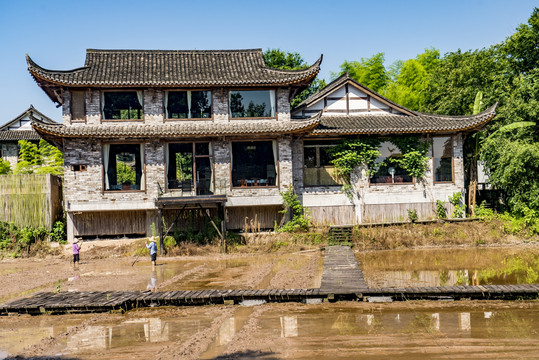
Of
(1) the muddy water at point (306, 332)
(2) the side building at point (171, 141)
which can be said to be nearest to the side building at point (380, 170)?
(2) the side building at point (171, 141)

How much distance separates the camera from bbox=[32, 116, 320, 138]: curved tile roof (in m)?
20.1

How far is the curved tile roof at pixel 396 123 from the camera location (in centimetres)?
2184

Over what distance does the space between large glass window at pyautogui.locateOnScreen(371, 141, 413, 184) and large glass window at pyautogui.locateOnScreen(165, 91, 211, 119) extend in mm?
8756

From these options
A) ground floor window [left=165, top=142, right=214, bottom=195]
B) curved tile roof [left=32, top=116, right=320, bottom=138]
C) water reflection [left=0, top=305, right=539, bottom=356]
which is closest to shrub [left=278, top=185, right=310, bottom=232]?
curved tile roof [left=32, top=116, right=320, bottom=138]

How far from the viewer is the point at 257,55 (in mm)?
23625

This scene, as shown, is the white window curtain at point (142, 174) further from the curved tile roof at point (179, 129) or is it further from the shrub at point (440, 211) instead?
the shrub at point (440, 211)

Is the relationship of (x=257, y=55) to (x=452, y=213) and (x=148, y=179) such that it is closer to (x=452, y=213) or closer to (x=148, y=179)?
(x=148, y=179)

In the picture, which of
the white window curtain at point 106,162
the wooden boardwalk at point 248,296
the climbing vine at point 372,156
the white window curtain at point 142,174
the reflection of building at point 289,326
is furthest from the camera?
the climbing vine at point 372,156

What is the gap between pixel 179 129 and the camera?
20.9 metres

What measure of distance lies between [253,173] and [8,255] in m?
11.3

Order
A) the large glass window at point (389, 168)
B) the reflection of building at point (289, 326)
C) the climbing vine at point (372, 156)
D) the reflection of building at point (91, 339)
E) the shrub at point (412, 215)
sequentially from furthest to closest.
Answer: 1. the large glass window at point (389, 168)
2. the climbing vine at point (372, 156)
3. the shrub at point (412, 215)
4. the reflection of building at point (289, 326)
5. the reflection of building at point (91, 339)

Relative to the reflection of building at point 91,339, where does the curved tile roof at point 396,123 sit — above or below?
above

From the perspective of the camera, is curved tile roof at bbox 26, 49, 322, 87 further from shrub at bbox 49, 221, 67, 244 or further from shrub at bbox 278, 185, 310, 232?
shrub at bbox 49, 221, 67, 244

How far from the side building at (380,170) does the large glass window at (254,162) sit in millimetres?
1426
